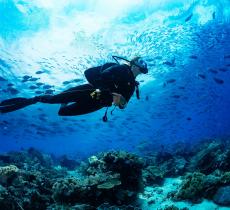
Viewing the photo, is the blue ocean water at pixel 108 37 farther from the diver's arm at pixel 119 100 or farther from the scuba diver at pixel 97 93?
the diver's arm at pixel 119 100

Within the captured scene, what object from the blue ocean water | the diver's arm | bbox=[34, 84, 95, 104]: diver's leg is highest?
the blue ocean water

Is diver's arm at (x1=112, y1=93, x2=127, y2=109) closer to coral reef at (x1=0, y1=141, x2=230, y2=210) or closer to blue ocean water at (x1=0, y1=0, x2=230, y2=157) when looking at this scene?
coral reef at (x1=0, y1=141, x2=230, y2=210)

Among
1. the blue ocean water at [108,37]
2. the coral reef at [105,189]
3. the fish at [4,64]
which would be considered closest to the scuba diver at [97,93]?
the coral reef at [105,189]

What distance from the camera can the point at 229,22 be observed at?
22672 mm

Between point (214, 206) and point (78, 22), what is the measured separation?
16040 mm

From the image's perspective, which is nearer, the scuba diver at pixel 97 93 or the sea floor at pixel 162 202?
the scuba diver at pixel 97 93

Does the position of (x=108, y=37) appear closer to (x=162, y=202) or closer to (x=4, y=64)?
(x=4, y=64)

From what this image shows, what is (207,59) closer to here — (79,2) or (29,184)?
(79,2)

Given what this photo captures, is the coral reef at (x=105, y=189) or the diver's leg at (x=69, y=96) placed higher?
the diver's leg at (x=69, y=96)

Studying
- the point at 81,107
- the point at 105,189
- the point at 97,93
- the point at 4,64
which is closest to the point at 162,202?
the point at 105,189

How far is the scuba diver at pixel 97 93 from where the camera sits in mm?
5465

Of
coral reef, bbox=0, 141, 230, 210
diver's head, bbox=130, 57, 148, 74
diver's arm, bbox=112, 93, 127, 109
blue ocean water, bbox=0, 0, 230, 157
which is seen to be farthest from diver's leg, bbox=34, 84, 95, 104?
blue ocean water, bbox=0, 0, 230, 157

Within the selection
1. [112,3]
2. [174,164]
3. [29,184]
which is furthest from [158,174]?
[112,3]

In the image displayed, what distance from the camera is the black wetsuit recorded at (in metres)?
5.56
